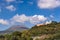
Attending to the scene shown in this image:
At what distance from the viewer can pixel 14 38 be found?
121750mm

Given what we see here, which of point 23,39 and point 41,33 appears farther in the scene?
A: point 41,33

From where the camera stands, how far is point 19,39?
393ft

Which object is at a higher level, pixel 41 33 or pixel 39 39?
pixel 41 33

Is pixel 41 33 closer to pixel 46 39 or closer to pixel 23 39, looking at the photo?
pixel 46 39

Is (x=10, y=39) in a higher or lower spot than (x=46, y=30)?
lower

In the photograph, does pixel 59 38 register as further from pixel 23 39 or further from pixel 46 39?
pixel 23 39

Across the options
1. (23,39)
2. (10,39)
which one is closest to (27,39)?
(23,39)

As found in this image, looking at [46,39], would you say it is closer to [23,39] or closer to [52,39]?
[52,39]

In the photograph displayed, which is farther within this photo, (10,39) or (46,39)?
(46,39)

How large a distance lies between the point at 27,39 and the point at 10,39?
41.6 ft

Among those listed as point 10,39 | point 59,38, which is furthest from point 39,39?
point 10,39

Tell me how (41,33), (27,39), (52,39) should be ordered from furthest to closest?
(41,33), (52,39), (27,39)

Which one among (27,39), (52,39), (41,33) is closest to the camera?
(27,39)

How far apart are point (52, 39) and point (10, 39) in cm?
3041
